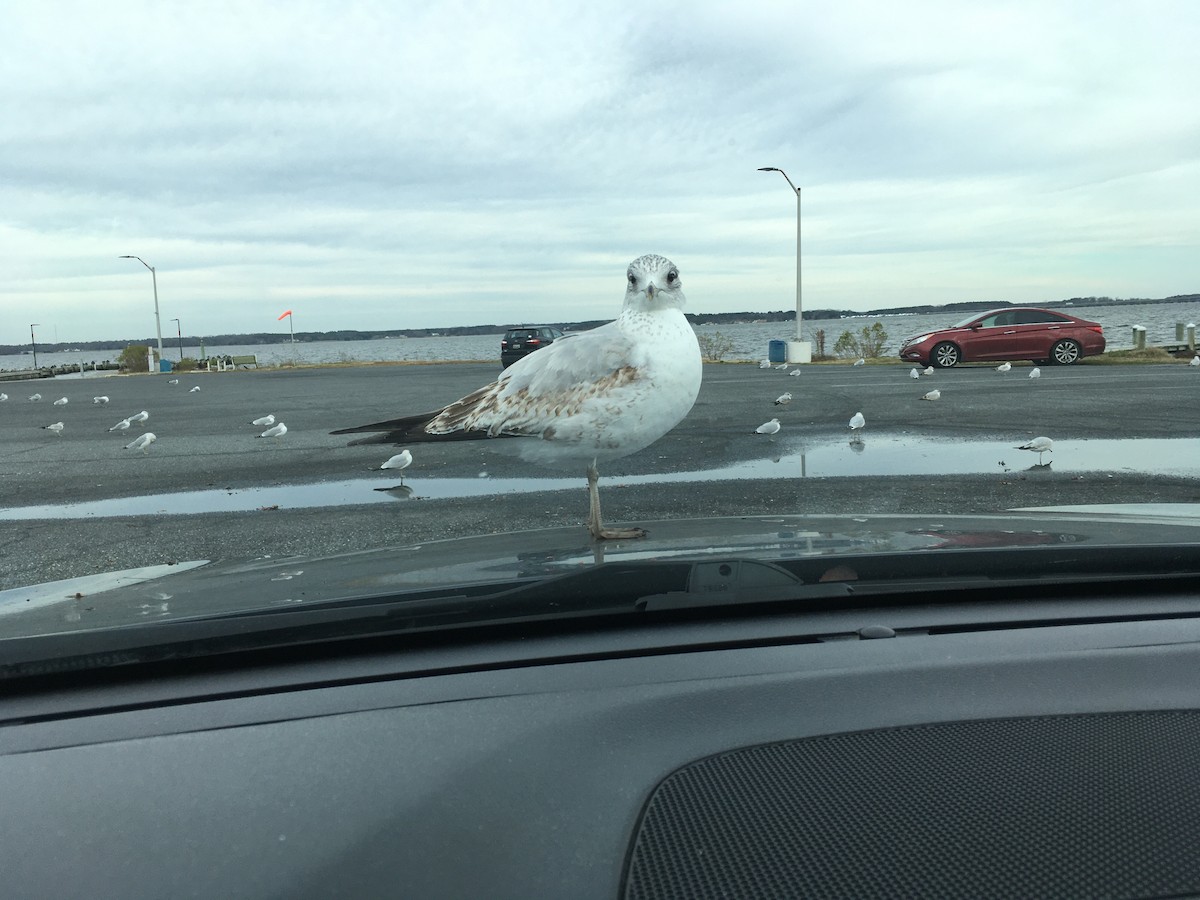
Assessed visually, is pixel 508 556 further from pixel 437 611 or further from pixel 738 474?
pixel 738 474

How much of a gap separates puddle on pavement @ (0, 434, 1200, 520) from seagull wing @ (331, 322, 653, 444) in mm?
3129

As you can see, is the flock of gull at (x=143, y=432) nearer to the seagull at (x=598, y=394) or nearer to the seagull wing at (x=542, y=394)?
the seagull wing at (x=542, y=394)

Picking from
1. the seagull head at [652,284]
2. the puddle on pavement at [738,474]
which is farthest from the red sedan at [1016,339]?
the seagull head at [652,284]

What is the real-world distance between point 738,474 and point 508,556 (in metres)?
5.43

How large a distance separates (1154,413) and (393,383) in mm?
19730

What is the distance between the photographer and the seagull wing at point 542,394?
13.5 ft

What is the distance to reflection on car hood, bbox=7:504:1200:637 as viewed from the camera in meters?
2.34

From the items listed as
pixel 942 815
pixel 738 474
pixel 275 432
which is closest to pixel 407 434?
pixel 942 815

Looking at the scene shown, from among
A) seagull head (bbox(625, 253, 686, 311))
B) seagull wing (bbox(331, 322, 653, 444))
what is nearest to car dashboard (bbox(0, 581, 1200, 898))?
seagull wing (bbox(331, 322, 653, 444))

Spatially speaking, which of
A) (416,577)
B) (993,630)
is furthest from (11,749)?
(993,630)

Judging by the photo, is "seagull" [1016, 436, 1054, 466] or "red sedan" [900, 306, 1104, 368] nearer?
"seagull" [1016, 436, 1054, 466]

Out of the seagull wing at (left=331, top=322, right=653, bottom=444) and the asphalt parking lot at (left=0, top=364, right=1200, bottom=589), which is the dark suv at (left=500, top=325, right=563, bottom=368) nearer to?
the asphalt parking lot at (left=0, top=364, right=1200, bottom=589)

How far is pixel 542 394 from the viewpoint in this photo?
4309 millimetres

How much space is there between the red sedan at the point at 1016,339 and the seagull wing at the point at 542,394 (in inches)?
894
